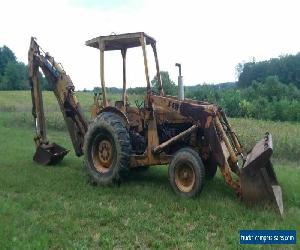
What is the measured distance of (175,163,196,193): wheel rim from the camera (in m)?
7.26

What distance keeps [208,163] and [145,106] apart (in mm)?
1596

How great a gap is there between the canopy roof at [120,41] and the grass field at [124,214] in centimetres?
268

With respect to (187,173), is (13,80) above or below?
above

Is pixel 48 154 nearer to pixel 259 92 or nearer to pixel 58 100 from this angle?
pixel 58 100

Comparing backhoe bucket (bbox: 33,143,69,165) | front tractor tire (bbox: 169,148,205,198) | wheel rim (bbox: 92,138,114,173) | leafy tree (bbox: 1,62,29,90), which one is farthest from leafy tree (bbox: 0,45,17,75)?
front tractor tire (bbox: 169,148,205,198)

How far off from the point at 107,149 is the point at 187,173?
1945 mm

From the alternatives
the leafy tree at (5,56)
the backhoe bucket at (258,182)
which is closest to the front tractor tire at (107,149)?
the backhoe bucket at (258,182)

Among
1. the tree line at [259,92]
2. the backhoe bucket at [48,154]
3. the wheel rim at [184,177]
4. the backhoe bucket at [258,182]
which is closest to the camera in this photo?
the backhoe bucket at [258,182]

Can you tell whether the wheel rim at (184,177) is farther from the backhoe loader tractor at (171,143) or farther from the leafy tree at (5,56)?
the leafy tree at (5,56)

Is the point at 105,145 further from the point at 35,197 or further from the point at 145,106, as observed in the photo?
the point at 35,197

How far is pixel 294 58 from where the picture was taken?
6938cm

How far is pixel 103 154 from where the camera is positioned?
8.69 meters

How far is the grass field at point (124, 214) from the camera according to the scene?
5.58 meters

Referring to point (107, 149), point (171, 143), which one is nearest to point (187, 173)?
point (171, 143)
